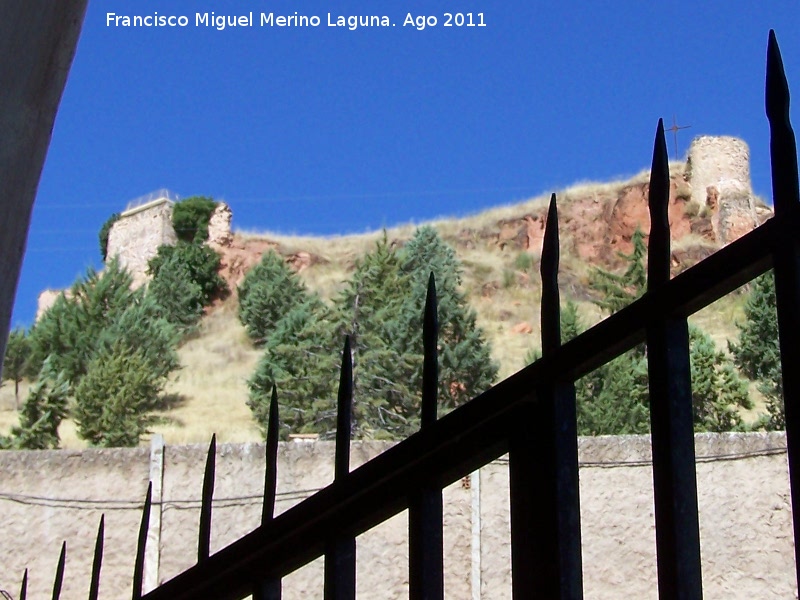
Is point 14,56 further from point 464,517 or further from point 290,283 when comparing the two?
point 290,283

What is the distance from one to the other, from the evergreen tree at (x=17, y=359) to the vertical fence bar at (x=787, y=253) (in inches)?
889

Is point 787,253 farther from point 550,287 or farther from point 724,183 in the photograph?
point 724,183

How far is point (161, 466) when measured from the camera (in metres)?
6.02

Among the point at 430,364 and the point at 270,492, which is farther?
the point at 270,492

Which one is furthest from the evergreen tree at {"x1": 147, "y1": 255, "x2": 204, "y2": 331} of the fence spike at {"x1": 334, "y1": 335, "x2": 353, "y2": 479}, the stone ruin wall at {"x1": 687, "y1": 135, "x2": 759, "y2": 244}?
the fence spike at {"x1": 334, "y1": 335, "x2": 353, "y2": 479}

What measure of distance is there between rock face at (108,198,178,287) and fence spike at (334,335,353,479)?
32.3 meters

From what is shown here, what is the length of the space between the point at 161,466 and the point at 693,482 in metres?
5.66

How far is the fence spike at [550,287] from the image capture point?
94cm

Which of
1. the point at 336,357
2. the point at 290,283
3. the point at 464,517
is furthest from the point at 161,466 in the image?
the point at 290,283

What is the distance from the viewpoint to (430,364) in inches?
41.0

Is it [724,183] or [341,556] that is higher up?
[724,183]

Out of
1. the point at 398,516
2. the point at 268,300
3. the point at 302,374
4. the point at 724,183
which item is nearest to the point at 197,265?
the point at 268,300

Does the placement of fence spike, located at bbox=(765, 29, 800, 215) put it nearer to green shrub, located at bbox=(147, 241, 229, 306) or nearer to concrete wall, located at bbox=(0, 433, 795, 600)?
concrete wall, located at bbox=(0, 433, 795, 600)

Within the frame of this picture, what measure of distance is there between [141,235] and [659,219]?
34802 millimetres
